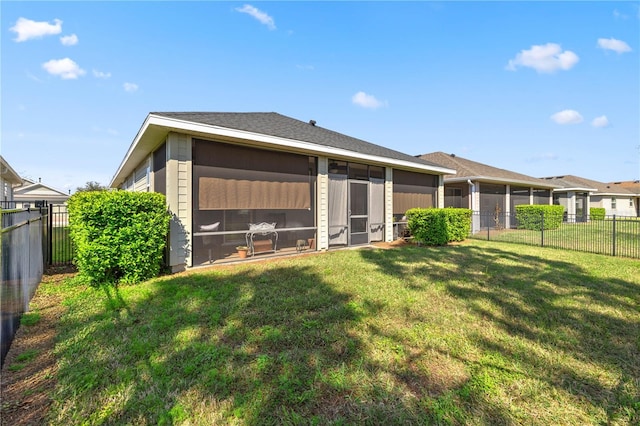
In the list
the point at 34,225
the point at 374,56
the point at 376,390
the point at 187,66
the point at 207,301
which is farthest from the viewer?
the point at 374,56

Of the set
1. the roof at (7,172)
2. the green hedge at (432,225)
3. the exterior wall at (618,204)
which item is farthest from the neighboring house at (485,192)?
the roof at (7,172)

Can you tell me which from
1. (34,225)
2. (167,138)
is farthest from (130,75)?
(34,225)

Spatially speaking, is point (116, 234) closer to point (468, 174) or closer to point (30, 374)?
point (30, 374)

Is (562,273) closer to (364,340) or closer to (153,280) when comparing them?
(364,340)

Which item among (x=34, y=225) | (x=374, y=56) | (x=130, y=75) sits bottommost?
(x=34, y=225)

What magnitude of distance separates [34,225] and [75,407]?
513cm

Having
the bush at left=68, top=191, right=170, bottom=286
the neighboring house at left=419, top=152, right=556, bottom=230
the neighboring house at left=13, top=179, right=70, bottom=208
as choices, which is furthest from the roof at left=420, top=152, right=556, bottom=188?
the neighboring house at left=13, top=179, right=70, bottom=208

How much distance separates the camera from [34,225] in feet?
17.5

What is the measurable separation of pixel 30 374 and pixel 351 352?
9.98ft

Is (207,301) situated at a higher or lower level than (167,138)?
lower

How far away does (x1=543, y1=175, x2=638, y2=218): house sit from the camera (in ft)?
78.6

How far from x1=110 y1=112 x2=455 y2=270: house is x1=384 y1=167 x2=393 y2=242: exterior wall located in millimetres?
39

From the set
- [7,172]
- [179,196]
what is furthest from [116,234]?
[7,172]

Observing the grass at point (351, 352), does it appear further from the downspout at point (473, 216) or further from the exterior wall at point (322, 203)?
the downspout at point (473, 216)
